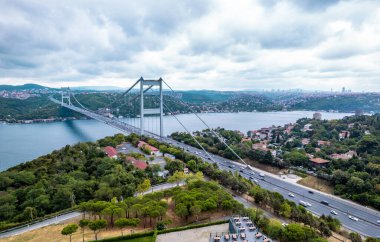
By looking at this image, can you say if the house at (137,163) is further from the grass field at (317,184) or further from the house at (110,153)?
the grass field at (317,184)

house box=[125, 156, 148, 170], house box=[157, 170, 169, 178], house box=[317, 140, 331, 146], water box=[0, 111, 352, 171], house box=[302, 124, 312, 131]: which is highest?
house box=[125, 156, 148, 170]

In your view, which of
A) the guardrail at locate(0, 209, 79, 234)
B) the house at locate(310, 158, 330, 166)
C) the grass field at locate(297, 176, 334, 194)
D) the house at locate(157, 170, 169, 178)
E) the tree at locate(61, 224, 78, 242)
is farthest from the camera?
the house at locate(310, 158, 330, 166)

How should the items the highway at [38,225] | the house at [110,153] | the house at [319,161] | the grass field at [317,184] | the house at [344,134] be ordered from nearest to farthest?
1. the highway at [38,225]
2. the grass field at [317,184]
3. the house at [110,153]
4. the house at [319,161]
5. the house at [344,134]

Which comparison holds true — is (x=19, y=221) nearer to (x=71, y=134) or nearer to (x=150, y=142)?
(x=150, y=142)

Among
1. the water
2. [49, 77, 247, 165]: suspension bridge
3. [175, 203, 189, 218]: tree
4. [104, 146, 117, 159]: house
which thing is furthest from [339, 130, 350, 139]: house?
[175, 203, 189, 218]: tree

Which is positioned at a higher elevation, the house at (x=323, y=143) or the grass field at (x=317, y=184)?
the house at (x=323, y=143)

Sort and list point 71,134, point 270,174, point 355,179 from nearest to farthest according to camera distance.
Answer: point 355,179 → point 270,174 → point 71,134

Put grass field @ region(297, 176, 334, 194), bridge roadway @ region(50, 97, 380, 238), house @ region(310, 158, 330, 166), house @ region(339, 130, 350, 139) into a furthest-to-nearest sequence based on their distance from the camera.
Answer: house @ region(339, 130, 350, 139)
house @ region(310, 158, 330, 166)
grass field @ region(297, 176, 334, 194)
bridge roadway @ region(50, 97, 380, 238)

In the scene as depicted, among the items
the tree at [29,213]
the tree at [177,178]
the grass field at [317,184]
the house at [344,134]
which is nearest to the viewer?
the tree at [29,213]

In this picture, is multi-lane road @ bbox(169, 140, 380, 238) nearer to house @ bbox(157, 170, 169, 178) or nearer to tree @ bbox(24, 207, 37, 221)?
house @ bbox(157, 170, 169, 178)

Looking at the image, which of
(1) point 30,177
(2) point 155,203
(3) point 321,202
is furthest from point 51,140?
(3) point 321,202

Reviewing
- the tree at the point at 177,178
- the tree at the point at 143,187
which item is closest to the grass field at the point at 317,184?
the tree at the point at 177,178
